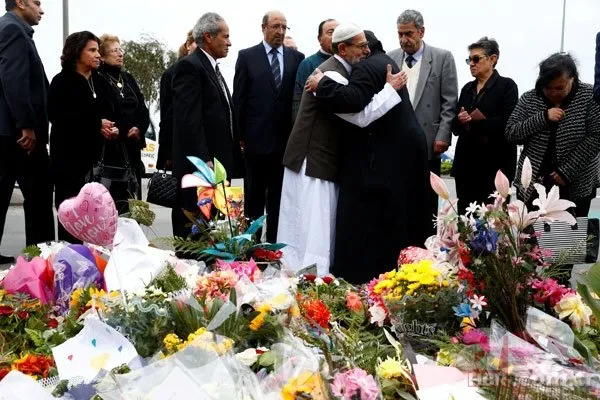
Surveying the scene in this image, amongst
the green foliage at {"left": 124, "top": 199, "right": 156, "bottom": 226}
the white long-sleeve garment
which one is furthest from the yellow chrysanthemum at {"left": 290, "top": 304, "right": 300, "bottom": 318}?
the white long-sleeve garment

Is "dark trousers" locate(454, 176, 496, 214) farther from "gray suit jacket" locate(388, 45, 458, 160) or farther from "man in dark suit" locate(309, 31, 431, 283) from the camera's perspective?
"man in dark suit" locate(309, 31, 431, 283)

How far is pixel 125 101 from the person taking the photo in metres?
6.54

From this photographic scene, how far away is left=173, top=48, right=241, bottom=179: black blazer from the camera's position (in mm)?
5582

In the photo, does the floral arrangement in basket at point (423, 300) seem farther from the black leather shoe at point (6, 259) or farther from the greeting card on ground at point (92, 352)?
the black leather shoe at point (6, 259)

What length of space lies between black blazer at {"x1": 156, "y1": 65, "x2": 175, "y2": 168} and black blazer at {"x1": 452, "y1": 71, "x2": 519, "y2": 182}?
2130 mm

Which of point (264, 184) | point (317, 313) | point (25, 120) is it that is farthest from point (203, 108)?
point (317, 313)

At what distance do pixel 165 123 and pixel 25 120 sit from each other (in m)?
1.14

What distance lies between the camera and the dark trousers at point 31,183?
5953 millimetres

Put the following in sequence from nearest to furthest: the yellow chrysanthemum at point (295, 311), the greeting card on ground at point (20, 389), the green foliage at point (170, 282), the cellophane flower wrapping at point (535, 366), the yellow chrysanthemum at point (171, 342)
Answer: the cellophane flower wrapping at point (535, 366) → the greeting card on ground at point (20, 389) → the yellow chrysanthemum at point (171, 342) → the yellow chrysanthemum at point (295, 311) → the green foliage at point (170, 282)

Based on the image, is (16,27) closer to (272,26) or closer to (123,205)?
(123,205)

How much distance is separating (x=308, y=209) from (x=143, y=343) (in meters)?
2.68

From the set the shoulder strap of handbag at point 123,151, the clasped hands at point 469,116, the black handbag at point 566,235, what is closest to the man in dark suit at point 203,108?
the shoulder strap of handbag at point 123,151

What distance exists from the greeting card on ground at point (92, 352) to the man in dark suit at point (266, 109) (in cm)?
378

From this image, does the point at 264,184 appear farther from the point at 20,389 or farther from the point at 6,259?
the point at 20,389
